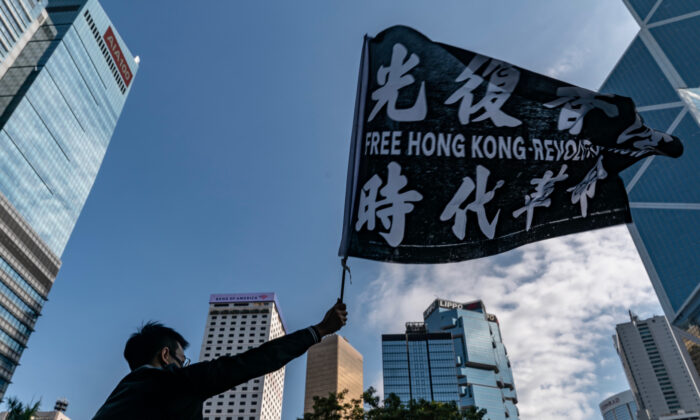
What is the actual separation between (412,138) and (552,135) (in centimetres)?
212

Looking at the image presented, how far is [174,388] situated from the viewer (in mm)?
2168

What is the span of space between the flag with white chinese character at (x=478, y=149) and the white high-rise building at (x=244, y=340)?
5009 inches

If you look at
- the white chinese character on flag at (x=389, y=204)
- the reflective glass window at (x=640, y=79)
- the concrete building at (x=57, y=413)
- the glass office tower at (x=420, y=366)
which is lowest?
the white chinese character on flag at (x=389, y=204)

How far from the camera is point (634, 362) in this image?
18862cm

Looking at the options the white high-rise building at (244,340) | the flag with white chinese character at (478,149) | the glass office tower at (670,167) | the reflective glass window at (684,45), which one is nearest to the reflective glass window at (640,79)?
the glass office tower at (670,167)

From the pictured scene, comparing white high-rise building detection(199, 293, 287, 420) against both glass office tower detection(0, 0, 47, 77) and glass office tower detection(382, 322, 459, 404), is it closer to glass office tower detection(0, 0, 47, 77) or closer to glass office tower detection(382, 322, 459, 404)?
glass office tower detection(382, 322, 459, 404)

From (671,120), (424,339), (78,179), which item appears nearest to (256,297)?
(424,339)

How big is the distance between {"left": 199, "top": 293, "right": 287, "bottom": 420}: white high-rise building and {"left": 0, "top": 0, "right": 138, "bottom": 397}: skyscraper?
5776cm

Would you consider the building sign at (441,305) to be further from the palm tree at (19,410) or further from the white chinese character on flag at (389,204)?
the white chinese character on flag at (389,204)

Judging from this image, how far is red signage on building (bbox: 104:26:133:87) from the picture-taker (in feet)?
359

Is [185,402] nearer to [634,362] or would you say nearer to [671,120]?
[671,120]

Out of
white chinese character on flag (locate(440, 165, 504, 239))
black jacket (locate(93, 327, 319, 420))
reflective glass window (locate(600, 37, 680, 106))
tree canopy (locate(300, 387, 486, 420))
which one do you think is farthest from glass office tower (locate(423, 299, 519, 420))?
black jacket (locate(93, 327, 319, 420))

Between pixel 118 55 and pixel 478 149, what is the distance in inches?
5064

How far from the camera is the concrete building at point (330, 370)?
5797 inches
